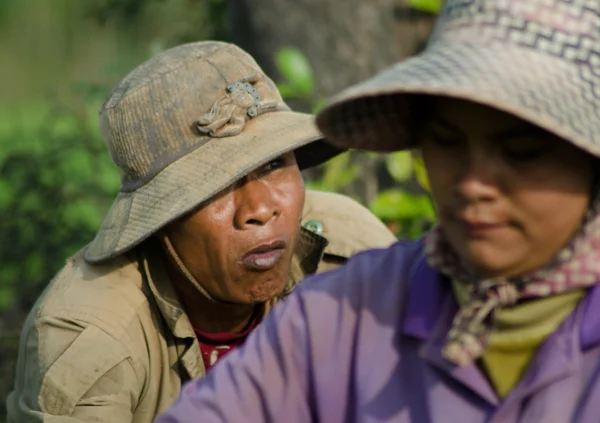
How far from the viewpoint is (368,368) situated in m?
2.12

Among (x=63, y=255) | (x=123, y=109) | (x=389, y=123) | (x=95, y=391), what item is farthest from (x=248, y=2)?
(x=389, y=123)

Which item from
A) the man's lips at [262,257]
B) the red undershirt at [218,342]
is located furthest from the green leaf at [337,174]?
the man's lips at [262,257]

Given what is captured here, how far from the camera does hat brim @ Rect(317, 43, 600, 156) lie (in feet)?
6.11

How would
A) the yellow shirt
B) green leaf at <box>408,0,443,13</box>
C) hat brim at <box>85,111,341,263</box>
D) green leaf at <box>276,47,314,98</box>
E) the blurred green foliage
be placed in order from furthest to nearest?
green leaf at <box>276,47,314,98</box> → green leaf at <box>408,0,443,13</box> → the blurred green foliage → hat brim at <box>85,111,341,263</box> → the yellow shirt

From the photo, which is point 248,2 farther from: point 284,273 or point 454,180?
point 454,180

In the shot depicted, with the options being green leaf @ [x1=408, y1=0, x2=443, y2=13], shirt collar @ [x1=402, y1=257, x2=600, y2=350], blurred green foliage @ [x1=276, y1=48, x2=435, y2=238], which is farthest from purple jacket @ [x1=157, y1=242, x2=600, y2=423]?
green leaf @ [x1=408, y1=0, x2=443, y2=13]

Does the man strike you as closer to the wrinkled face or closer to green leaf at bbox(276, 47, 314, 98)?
the wrinkled face

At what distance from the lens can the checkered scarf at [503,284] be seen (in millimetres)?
1953

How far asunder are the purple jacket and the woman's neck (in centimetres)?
150

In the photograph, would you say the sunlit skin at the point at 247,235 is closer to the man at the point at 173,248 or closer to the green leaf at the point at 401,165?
the man at the point at 173,248

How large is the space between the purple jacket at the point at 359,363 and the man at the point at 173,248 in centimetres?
128

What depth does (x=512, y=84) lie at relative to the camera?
1.90 m

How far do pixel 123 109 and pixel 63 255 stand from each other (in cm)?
312

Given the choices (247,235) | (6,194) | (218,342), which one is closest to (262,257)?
(247,235)
